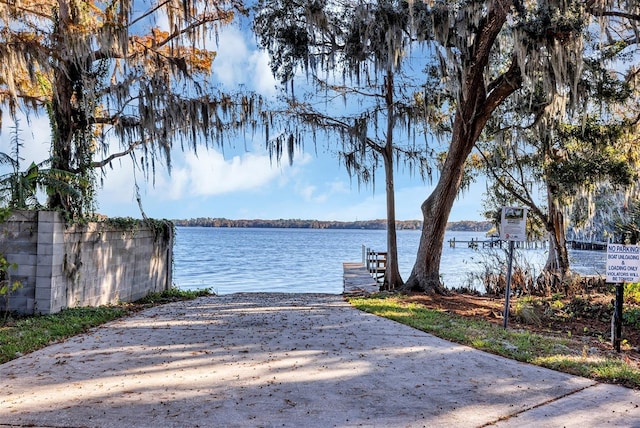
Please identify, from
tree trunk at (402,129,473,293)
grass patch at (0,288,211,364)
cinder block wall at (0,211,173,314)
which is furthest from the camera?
tree trunk at (402,129,473,293)

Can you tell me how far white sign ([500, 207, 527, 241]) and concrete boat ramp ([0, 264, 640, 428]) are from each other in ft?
6.81

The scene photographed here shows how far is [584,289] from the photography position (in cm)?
1250

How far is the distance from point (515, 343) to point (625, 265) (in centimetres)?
164

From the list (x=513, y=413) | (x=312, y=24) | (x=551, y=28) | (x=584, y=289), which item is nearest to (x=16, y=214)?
(x=312, y=24)

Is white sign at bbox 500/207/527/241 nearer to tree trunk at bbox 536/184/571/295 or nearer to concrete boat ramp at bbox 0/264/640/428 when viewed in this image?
concrete boat ramp at bbox 0/264/640/428

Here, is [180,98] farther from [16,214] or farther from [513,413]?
[513,413]

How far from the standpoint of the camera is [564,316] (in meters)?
8.68

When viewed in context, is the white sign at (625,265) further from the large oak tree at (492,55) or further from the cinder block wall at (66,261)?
the cinder block wall at (66,261)

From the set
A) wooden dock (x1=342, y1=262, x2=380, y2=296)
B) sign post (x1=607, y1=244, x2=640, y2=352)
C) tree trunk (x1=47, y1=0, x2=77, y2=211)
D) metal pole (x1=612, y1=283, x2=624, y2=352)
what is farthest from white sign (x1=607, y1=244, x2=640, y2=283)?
tree trunk (x1=47, y1=0, x2=77, y2=211)

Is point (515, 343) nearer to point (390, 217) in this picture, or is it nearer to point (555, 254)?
point (390, 217)

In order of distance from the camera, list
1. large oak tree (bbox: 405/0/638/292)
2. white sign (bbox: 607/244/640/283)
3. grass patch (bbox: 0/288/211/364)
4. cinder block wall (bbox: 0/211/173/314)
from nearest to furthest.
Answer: grass patch (bbox: 0/288/211/364) < white sign (bbox: 607/244/640/283) < cinder block wall (bbox: 0/211/173/314) < large oak tree (bbox: 405/0/638/292)

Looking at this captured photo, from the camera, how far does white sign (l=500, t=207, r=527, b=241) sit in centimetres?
715

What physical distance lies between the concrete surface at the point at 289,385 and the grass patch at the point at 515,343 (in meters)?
0.28

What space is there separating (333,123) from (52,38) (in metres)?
6.32
